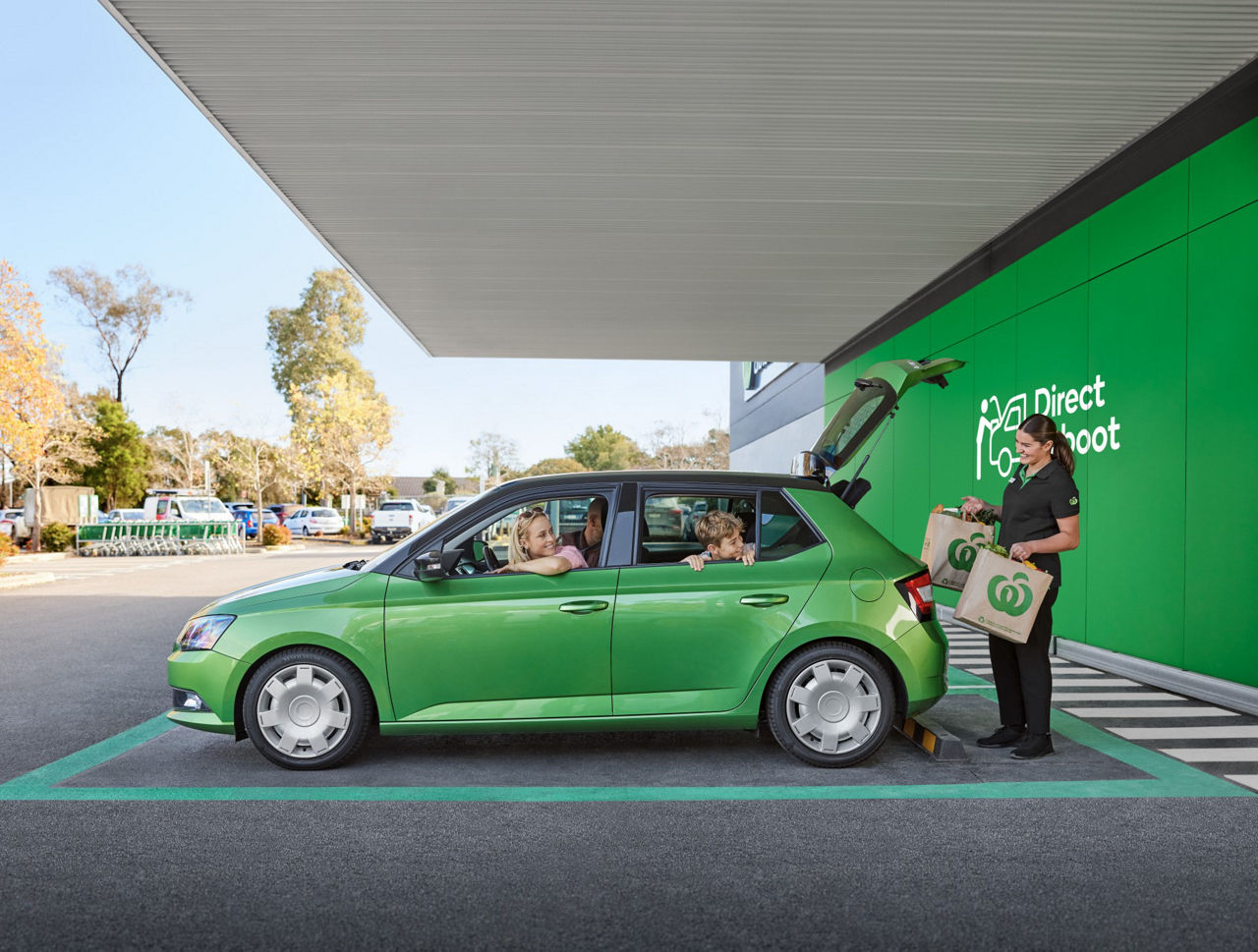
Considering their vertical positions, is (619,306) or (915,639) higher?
(619,306)

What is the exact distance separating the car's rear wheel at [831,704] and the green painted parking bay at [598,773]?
13 cm

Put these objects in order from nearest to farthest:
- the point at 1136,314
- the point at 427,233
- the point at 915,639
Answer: the point at 915,639
the point at 1136,314
the point at 427,233

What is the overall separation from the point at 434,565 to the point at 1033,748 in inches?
137

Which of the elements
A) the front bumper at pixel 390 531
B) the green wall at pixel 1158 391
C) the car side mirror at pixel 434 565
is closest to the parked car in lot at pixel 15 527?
the front bumper at pixel 390 531

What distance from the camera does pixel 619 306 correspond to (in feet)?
51.5

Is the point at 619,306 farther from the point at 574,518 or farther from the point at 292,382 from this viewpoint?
the point at 292,382

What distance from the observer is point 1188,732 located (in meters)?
6.00

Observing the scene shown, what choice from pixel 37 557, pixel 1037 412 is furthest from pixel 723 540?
pixel 37 557

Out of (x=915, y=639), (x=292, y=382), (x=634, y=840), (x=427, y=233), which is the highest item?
(x=292, y=382)

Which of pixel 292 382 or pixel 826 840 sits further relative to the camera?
pixel 292 382

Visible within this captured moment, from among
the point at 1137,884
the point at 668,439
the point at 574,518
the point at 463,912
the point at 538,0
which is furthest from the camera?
the point at 668,439

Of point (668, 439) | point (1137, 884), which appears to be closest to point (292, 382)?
point (668, 439)

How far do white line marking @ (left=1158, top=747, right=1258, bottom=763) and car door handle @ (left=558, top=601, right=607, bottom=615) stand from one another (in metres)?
3.40

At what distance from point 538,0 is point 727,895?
543cm
